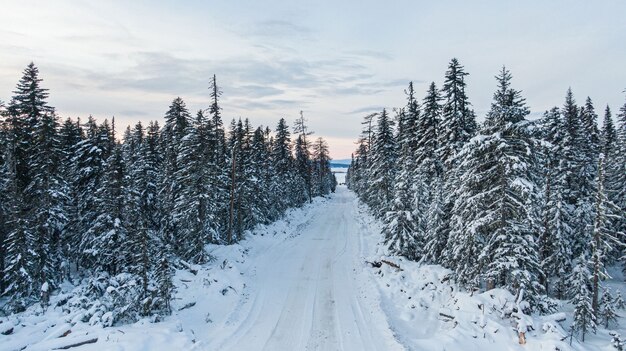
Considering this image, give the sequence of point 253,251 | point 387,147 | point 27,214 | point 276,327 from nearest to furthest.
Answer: point 276,327 < point 27,214 < point 253,251 < point 387,147

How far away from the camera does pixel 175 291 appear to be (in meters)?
17.3

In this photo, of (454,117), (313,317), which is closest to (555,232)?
(454,117)

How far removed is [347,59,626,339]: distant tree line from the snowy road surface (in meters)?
4.83

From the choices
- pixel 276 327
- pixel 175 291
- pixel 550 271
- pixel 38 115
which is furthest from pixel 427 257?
pixel 38 115

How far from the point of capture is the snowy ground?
1299 cm

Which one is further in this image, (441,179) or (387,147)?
(387,147)

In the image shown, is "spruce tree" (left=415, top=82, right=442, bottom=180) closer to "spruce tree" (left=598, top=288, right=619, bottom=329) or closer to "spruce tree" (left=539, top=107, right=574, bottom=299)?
"spruce tree" (left=539, top=107, right=574, bottom=299)

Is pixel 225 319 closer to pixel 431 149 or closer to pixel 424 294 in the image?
pixel 424 294

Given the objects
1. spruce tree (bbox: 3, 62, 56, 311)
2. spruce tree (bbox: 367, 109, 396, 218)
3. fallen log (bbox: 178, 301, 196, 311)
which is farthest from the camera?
spruce tree (bbox: 367, 109, 396, 218)

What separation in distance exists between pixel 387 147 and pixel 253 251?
1899cm

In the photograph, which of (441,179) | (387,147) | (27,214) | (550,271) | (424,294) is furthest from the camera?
(387,147)

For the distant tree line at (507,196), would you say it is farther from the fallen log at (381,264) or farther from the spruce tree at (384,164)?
the fallen log at (381,264)

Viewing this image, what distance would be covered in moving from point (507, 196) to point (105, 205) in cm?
2216

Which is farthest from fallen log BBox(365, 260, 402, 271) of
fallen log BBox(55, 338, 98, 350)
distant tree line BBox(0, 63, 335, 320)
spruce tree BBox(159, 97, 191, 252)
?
fallen log BBox(55, 338, 98, 350)
